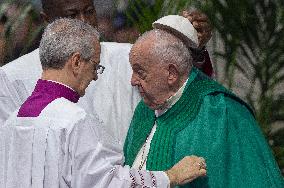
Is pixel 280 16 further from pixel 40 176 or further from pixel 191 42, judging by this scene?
pixel 40 176

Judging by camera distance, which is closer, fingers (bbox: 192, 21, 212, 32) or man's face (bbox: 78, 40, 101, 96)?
man's face (bbox: 78, 40, 101, 96)

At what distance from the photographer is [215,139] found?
4.51m

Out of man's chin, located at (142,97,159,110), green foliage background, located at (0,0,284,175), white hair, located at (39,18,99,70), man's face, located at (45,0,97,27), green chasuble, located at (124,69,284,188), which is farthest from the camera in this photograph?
green foliage background, located at (0,0,284,175)

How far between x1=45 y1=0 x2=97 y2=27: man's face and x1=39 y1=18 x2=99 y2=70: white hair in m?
1.19

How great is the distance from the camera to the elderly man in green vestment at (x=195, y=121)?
14.8 ft

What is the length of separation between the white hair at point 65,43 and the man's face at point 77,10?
3.91 feet

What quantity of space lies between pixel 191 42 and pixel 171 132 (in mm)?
446

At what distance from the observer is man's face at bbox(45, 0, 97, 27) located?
549 centimetres

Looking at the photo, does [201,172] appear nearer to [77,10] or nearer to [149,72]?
[149,72]

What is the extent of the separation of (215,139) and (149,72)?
44 centimetres

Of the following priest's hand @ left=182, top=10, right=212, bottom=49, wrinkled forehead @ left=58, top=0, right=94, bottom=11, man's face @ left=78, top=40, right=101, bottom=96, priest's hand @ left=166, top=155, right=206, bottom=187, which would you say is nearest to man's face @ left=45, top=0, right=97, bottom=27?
wrinkled forehead @ left=58, top=0, right=94, bottom=11

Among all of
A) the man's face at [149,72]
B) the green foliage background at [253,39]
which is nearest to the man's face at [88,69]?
the man's face at [149,72]

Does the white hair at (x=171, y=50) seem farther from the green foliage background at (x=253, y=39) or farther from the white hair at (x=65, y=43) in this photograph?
the green foliage background at (x=253, y=39)

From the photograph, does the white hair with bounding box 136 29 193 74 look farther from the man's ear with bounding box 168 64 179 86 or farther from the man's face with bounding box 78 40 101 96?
the man's face with bounding box 78 40 101 96
